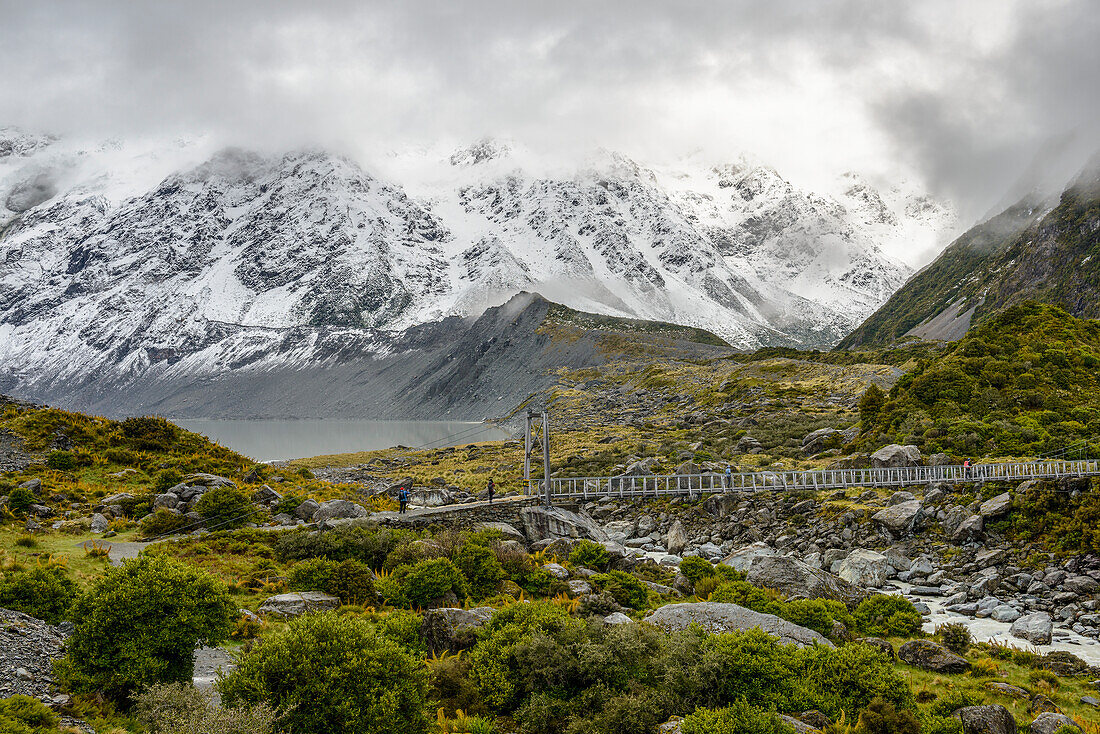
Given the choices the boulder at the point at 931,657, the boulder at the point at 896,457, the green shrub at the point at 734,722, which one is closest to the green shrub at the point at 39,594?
the green shrub at the point at 734,722

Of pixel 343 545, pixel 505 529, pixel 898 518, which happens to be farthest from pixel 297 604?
pixel 898 518

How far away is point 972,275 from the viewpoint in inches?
6762

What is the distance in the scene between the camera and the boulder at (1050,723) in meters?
11.4

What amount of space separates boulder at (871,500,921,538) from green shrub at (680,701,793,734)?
20.4 m

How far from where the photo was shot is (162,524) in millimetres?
23031

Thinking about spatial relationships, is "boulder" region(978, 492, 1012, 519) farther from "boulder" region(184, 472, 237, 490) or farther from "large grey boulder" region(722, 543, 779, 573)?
"boulder" region(184, 472, 237, 490)

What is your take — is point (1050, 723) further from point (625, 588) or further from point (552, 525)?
point (552, 525)

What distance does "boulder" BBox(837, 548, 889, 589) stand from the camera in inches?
971

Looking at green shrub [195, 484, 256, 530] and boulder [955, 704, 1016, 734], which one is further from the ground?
green shrub [195, 484, 256, 530]

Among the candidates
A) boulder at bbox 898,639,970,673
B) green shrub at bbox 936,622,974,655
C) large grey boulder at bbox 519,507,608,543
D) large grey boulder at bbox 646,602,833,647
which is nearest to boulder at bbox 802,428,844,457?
large grey boulder at bbox 519,507,608,543

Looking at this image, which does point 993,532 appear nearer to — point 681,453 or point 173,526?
point 681,453

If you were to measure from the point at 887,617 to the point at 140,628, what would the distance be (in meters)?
18.9

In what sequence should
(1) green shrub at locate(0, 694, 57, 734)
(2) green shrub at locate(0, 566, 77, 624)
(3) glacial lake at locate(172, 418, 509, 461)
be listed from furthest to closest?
(3) glacial lake at locate(172, 418, 509, 461)
(2) green shrub at locate(0, 566, 77, 624)
(1) green shrub at locate(0, 694, 57, 734)

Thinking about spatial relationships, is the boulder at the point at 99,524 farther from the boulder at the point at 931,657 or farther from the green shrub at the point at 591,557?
the boulder at the point at 931,657
